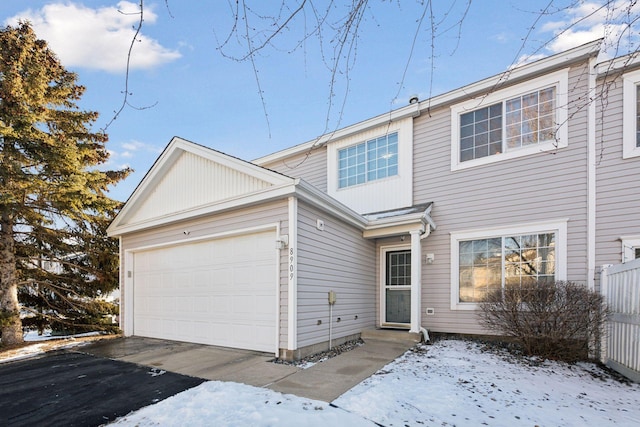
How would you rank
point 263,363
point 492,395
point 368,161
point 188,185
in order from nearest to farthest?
point 492,395 → point 263,363 → point 188,185 → point 368,161

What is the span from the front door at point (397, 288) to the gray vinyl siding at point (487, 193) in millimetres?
548

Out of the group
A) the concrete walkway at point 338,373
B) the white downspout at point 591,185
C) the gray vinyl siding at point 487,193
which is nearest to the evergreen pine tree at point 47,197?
the concrete walkway at point 338,373

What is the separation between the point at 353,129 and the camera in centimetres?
947

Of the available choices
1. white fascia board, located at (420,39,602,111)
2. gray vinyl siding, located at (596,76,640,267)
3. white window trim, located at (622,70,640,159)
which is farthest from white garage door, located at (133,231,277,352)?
white window trim, located at (622,70,640,159)

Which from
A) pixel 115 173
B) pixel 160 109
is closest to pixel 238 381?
pixel 160 109

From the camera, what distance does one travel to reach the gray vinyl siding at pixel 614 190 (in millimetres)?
6156

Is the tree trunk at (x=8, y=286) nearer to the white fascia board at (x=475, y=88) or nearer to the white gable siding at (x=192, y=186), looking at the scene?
the white gable siding at (x=192, y=186)

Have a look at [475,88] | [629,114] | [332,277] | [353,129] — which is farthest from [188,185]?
[629,114]

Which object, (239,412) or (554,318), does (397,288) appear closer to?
(554,318)

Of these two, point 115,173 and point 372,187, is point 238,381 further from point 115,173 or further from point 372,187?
point 115,173

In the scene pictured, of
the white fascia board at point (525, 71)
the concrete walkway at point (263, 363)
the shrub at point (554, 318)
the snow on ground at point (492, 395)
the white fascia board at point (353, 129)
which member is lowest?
the concrete walkway at point (263, 363)

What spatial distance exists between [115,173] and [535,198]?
11728 millimetres

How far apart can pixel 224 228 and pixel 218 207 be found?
48cm

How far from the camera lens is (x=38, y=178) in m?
7.51
